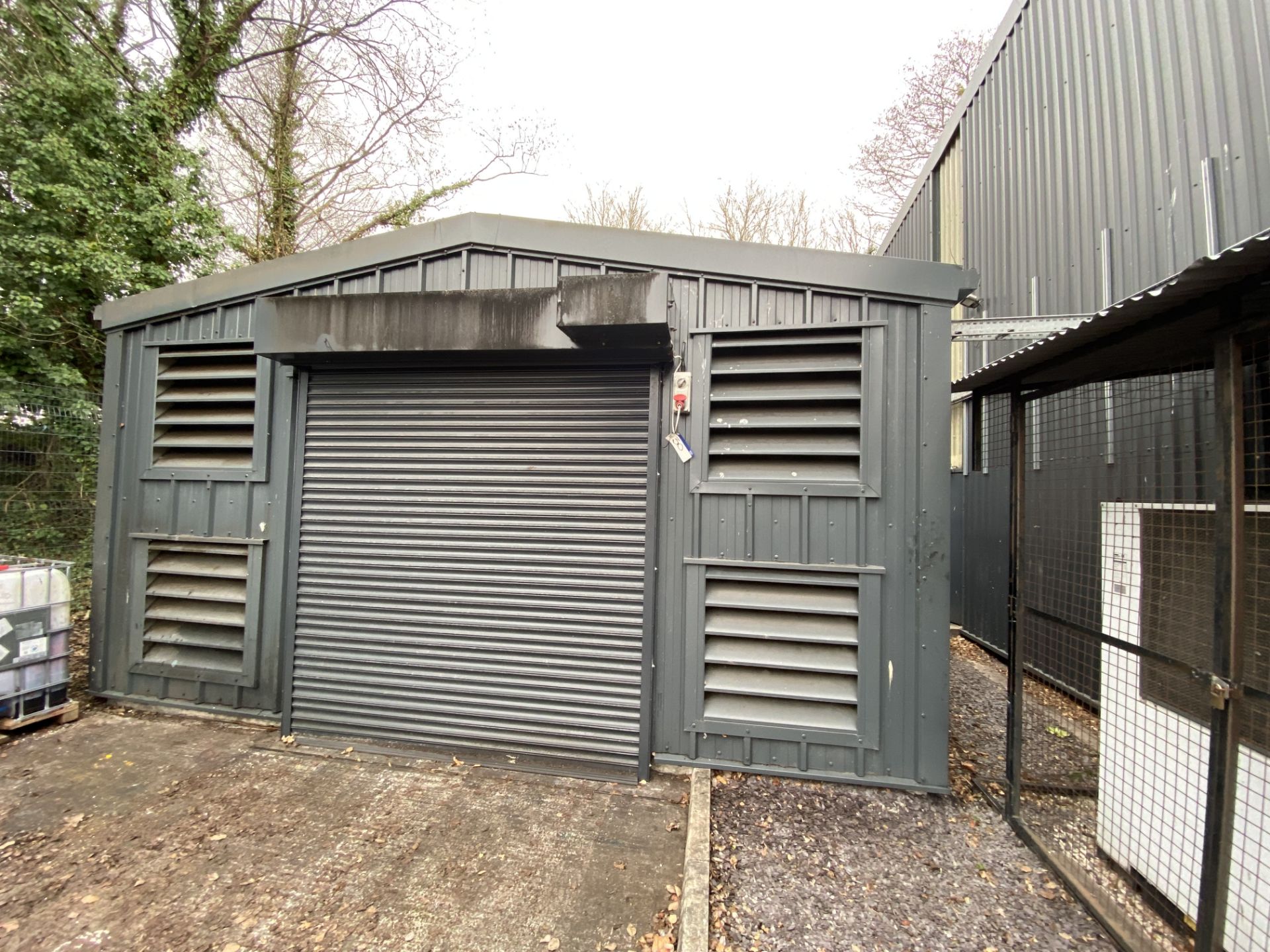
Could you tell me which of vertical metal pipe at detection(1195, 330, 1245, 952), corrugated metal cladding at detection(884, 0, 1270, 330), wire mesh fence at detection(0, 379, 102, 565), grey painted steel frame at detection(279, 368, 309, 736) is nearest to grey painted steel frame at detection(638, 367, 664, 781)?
vertical metal pipe at detection(1195, 330, 1245, 952)

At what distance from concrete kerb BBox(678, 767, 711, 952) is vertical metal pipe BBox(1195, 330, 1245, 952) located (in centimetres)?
166

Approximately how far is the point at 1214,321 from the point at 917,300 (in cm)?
133

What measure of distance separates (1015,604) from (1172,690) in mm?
719

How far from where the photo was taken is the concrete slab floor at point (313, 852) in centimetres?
211

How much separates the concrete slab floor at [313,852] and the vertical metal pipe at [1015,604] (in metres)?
1.80

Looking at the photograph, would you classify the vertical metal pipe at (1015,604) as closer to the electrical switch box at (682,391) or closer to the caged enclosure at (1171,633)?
the caged enclosure at (1171,633)

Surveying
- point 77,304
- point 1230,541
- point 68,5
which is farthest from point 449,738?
point 68,5

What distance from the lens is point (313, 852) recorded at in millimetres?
2535

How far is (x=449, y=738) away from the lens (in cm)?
346

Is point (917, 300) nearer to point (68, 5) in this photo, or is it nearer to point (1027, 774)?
point (1027, 774)

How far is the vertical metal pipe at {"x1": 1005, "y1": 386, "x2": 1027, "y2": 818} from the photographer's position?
280 cm

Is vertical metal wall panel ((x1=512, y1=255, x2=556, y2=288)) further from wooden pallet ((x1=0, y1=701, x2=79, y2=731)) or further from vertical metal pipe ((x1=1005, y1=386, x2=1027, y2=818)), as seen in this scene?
wooden pallet ((x1=0, y1=701, x2=79, y2=731))

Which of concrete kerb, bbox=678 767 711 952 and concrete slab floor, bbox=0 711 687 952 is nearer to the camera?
concrete kerb, bbox=678 767 711 952

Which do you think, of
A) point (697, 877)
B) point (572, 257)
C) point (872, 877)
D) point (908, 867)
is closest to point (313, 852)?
point (697, 877)
